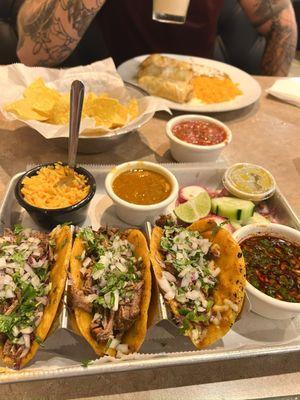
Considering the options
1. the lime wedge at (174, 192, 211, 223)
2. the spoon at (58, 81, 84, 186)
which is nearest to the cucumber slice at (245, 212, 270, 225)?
the lime wedge at (174, 192, 211, 223)

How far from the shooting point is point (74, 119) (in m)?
2.04

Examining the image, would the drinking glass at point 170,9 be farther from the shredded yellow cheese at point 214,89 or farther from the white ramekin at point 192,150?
the white ramekin at point 192,150

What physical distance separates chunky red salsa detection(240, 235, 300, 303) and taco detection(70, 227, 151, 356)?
1.62 feet

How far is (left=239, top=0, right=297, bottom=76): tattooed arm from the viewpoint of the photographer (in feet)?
13.0

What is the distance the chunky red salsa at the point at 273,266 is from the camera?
5.23ft

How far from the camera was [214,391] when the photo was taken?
138 cm

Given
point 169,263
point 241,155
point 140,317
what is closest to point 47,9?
Answer: point 241,155

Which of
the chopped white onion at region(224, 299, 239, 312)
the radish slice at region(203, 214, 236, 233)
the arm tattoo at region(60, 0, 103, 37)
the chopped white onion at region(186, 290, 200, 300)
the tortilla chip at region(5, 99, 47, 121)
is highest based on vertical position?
the arm tattoo at region(60, 0, 103, 37)

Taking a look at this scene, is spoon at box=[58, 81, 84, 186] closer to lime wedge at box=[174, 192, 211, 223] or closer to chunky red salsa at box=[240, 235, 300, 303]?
lime wedge at box=[174, 192, 211, 223]

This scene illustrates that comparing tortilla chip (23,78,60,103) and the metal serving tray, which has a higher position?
tortilla chip (23,78,60,103)

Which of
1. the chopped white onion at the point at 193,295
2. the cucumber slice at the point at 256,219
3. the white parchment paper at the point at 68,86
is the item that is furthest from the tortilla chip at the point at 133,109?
the chopped white onion at the point at 193,295

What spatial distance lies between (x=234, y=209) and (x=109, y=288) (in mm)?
905

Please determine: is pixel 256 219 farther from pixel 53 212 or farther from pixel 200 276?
pixel 53 212

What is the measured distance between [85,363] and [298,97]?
116 inches
